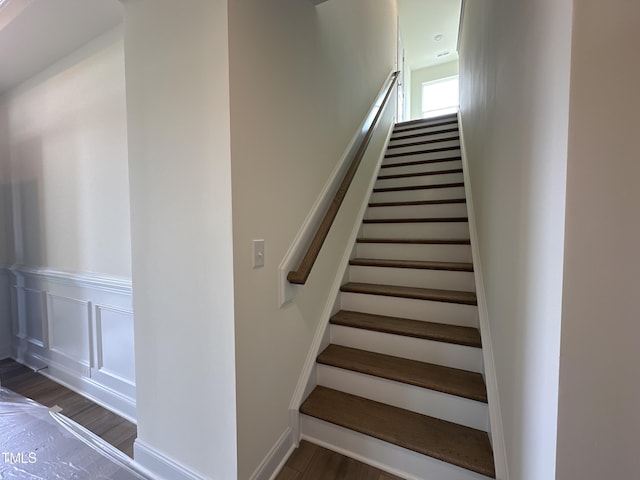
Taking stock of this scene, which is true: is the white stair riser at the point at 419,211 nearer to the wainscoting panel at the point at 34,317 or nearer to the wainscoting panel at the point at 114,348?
the wainscoting panel at the point at 114,348

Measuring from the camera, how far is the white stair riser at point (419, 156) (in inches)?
114

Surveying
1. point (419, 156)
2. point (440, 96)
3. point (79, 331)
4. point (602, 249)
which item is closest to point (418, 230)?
point (419, 156)

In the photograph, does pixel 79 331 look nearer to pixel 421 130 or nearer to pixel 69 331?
pixel 69 331

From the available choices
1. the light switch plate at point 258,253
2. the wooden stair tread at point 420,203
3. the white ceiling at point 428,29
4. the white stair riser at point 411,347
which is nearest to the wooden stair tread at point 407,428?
the white stair riser at point 411,347

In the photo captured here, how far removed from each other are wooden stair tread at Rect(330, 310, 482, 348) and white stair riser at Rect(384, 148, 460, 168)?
1.93 metres

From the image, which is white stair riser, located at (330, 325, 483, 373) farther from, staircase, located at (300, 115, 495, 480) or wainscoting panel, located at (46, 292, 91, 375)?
wainscoting panel, located at (46, 292, 91, 375)

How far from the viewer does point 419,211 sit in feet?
7.75

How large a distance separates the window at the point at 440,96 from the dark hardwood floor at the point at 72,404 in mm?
7365

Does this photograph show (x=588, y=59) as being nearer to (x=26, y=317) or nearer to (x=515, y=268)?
(x=515, y=268)

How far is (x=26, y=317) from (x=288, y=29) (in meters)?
3.23


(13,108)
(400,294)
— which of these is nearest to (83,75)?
(13,108)

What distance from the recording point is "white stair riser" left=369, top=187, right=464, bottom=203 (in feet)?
7.85

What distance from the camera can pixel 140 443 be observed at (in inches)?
52.6

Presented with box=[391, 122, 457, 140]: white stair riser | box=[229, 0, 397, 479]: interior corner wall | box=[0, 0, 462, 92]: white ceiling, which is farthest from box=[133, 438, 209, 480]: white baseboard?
box=[391, 122, 457, 140]: white stair riser
